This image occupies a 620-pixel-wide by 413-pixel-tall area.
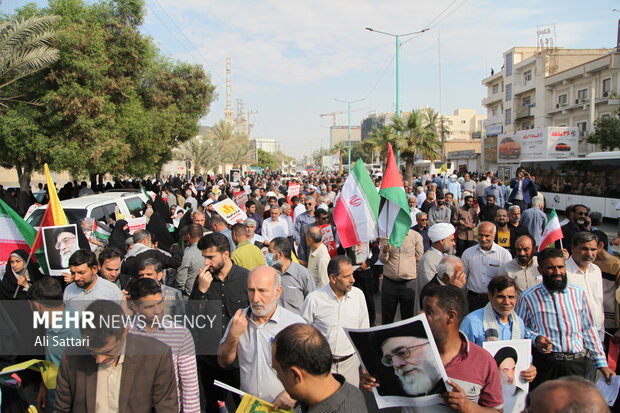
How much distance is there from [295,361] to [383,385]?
26.1 inches

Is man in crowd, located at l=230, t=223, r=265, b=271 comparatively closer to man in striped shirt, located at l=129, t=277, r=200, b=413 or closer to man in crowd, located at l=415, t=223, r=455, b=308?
man in crowd, located at l=415, t=223, r=455, b=308

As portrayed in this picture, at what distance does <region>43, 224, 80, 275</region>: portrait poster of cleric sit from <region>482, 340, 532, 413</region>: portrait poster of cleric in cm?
523

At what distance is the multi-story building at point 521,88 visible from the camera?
4744 centimetres

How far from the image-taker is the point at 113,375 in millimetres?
2834

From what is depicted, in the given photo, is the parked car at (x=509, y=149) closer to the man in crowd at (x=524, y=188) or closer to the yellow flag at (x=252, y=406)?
the man in crowd at (x=524, y=188)

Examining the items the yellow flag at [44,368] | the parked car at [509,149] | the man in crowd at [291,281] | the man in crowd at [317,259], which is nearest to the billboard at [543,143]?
the parked car at [509,149]

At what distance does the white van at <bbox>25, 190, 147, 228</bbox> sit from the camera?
9031 mm

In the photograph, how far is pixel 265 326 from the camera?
3.44 metres

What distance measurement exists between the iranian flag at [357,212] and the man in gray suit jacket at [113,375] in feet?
13.0

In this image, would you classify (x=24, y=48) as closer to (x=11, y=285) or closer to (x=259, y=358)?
(x=11, y=285)

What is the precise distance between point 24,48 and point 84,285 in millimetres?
12195

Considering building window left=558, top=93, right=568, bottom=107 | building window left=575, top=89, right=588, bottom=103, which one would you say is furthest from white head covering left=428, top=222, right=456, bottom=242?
building window left=558, top=93, right=568, bottom=107

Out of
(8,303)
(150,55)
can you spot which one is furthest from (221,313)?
(150,55)

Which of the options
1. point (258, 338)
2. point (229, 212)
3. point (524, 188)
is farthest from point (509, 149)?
point (258, 338)
